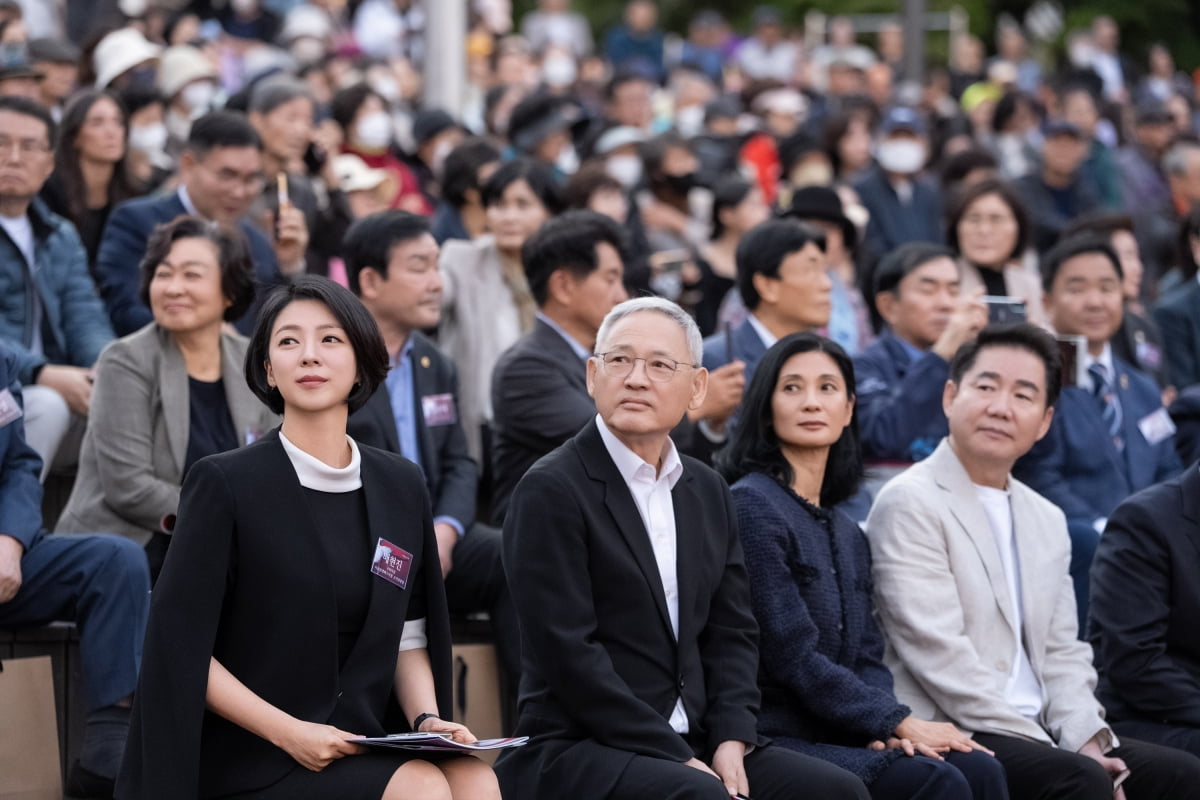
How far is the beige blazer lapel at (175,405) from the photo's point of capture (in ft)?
17.6

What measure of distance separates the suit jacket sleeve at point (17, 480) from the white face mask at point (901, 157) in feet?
23.2

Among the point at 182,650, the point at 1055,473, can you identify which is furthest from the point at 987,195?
the point at 182,650

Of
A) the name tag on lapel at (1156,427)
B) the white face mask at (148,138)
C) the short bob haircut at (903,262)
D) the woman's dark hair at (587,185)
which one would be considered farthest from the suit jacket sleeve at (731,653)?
the white face mask at (148,138)

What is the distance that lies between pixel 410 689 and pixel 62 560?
153 centimetres

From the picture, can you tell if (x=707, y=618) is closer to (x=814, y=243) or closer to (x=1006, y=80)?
(x=814, y=243)

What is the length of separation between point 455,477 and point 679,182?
181 inches

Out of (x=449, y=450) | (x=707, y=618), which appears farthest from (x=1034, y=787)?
(x=449, y=450)

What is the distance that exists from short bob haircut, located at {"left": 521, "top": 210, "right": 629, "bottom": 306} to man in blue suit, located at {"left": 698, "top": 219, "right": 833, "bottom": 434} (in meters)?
0.53

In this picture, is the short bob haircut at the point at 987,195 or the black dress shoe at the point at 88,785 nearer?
the black dress shoe at the point at 88,785

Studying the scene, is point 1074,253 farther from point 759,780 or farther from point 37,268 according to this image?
point 37,268

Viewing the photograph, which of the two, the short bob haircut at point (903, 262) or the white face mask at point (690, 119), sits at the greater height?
the white face mask at point (690, 119)

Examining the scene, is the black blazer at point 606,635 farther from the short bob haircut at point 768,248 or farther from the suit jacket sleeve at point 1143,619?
the short bob haircut at point 768,248

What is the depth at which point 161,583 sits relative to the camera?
354 centimetres

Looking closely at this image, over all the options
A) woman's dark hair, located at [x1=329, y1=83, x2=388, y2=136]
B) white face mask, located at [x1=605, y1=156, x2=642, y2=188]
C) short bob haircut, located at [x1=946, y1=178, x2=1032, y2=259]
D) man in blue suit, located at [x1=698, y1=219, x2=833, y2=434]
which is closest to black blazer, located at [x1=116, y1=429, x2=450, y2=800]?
man in blue suit, located at [x1=698, y1=219, x2=833, y2=434]
